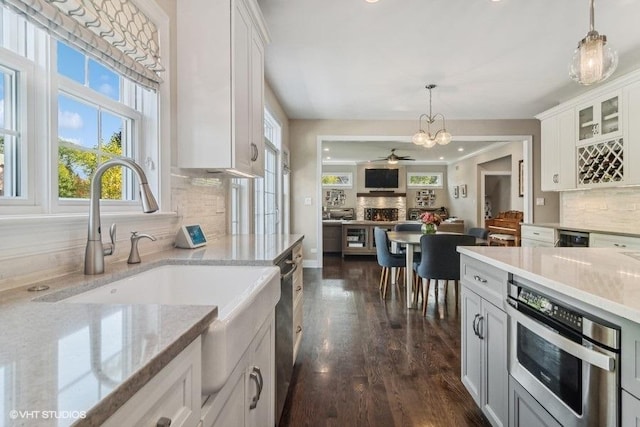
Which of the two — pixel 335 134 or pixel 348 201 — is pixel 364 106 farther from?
pixel 348 201

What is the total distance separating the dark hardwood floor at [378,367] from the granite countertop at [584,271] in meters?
0.88

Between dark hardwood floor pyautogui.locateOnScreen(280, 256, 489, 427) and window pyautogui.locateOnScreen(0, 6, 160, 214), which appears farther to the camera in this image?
dark hardwood floor pyautogui.locateOnScreen(280, 256, 489, 427)

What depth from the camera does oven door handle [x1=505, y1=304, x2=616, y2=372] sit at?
0.92 meters

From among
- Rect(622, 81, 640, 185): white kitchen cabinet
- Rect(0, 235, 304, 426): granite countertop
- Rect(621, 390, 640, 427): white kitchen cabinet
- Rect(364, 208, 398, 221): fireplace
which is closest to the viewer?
Rect(0, 235, 304, 426): granite countertop

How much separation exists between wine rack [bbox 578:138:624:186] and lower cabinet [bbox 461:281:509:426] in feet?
10.1

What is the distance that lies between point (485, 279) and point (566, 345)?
0.59m

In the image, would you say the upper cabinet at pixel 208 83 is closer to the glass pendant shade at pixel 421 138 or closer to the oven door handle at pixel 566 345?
the oven door handle at pixel 566 345

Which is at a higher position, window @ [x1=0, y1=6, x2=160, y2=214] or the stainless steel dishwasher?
window @ [x1=0, y1=6, x2=160, y2=214]

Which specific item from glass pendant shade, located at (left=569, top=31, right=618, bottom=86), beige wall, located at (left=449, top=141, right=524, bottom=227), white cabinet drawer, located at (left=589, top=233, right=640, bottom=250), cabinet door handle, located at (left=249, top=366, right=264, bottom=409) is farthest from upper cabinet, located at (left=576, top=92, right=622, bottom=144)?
cabinet door handle, located at (left=249, top=366, right=264, bottom=409)

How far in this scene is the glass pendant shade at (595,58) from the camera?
1.66 m

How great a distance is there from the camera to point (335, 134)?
5797mm

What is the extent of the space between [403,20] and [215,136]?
74.9 inches

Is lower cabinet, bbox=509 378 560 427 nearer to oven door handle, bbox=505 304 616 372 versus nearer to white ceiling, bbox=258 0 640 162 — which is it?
oven door handle, bbox=505 304 616 372

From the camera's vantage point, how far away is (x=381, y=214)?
1023 centimetres
